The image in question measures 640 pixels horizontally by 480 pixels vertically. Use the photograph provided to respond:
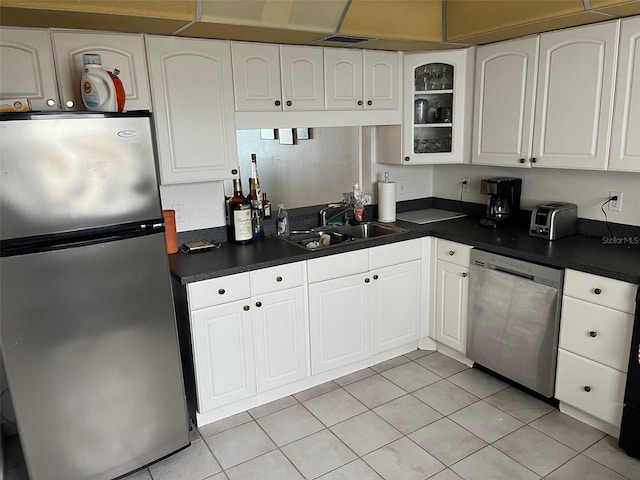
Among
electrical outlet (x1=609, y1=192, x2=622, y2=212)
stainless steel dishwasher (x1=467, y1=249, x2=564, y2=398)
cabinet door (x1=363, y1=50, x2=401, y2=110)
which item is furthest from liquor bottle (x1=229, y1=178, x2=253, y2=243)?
electrical outlet (x1=609, y1=192, x2=622, y2=212)

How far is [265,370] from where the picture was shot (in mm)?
2691

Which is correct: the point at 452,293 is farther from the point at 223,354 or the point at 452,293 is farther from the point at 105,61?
the point at 105,61

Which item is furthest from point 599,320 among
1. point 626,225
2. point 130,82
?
point 130,82

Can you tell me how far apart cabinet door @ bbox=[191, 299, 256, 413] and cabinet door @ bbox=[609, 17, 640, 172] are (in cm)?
207

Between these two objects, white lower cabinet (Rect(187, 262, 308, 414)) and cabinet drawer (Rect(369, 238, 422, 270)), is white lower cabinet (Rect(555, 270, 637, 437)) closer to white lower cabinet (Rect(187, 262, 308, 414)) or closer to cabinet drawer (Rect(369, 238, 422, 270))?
cabinet drawer (Rect(369, 238, 422, 270))

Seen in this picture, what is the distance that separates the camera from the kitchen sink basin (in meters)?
3.09

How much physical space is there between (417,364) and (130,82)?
2392 mm

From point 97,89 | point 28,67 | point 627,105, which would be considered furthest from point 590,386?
point 28,67

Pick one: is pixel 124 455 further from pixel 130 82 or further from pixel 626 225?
pixel 626 225

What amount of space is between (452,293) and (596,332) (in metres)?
0.90

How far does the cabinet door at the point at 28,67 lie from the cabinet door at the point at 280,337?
1384mm

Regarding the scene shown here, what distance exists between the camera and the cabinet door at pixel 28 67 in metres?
2.04

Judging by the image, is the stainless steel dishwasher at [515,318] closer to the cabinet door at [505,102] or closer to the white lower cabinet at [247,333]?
the cabinet door at [505,102]

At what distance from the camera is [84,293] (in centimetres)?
193
